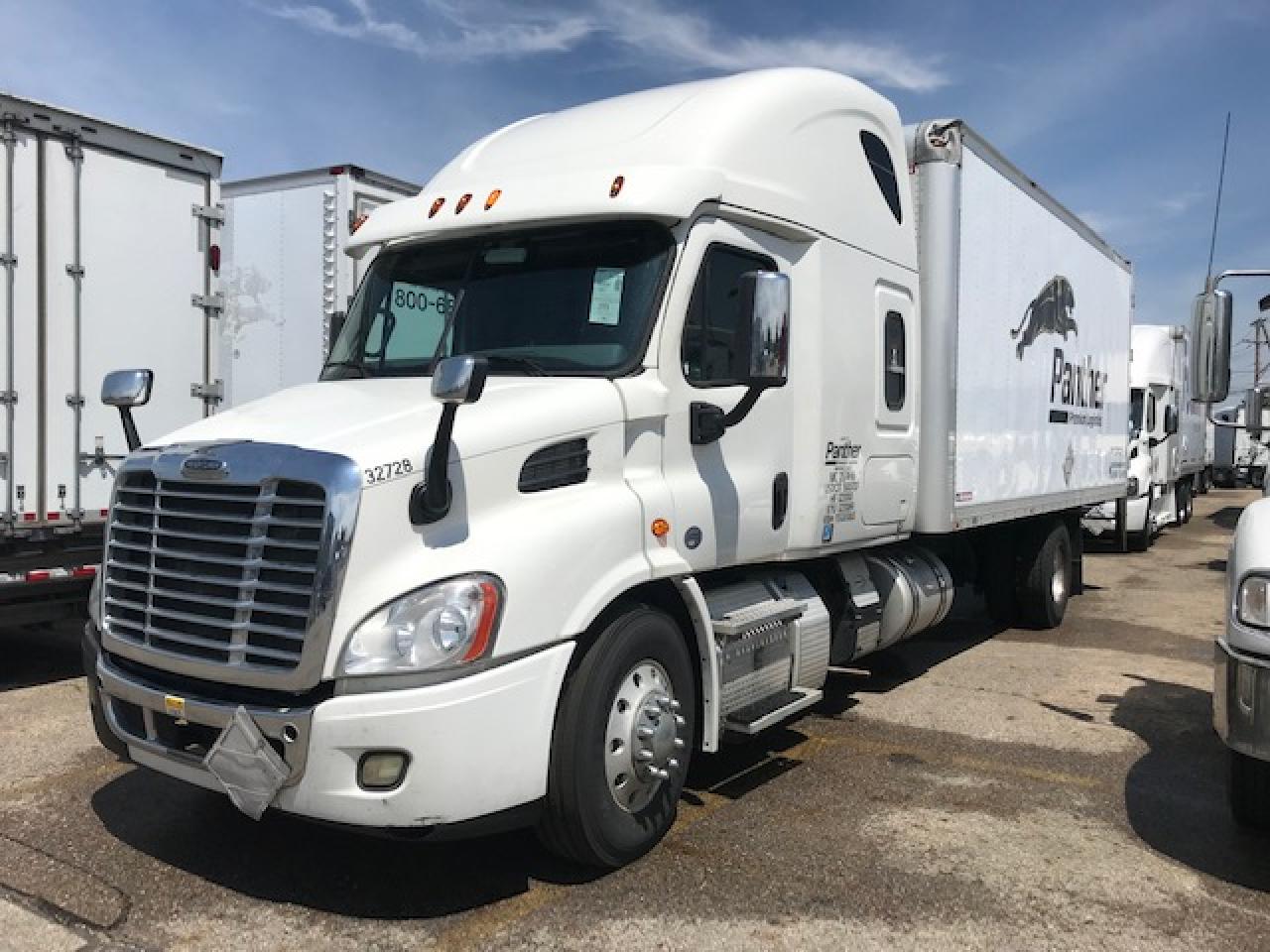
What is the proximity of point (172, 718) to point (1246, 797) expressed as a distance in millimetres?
4163

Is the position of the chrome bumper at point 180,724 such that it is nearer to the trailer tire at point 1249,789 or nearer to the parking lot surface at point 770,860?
the parking lot surface at point 770,860

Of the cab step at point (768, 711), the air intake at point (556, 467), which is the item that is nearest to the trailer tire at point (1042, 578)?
the cab step at point (768, 711)

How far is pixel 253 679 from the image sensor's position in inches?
138

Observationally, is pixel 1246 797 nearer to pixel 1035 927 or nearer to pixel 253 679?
pixel 1035 927

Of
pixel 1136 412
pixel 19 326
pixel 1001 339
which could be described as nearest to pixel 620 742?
pixel 1001 339

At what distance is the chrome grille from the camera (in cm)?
348

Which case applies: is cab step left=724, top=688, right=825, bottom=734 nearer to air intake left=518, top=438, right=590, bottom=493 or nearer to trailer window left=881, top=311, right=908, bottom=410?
air intake left=518, top=438, right=590, bottom=493

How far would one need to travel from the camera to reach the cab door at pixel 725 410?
4430 millimetres

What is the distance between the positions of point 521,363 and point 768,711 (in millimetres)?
1956

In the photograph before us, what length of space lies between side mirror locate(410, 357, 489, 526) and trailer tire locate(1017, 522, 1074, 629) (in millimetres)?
6958

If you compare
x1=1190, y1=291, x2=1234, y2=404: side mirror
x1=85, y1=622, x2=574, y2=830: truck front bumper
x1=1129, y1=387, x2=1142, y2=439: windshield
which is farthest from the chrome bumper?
x1=1129, y1=387, x2=1142, y2=439: windshield

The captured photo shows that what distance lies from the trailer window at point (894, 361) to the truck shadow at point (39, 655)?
549cm

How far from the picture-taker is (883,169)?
6199 mm

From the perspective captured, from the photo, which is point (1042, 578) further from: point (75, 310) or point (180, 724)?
point (75, 310)
